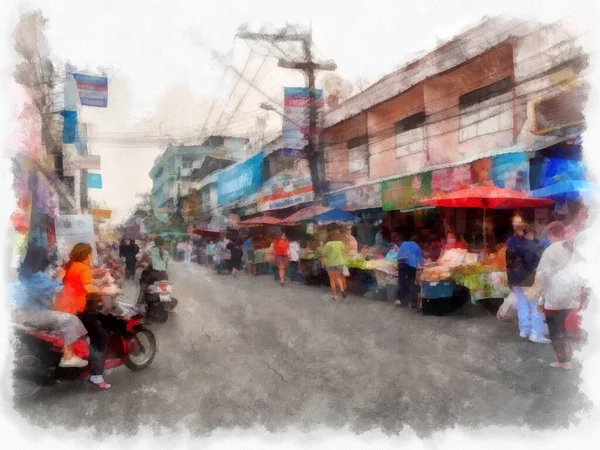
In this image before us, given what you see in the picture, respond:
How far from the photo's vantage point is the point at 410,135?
15.9 feet

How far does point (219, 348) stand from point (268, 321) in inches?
17.1

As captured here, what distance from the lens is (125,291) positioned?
3.44 metres

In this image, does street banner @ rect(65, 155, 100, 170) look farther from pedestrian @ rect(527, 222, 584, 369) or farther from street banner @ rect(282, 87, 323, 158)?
pedestrian @ rect(527, 222, 584, 369)

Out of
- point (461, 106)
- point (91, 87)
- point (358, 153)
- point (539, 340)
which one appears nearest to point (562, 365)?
point (539, 340)

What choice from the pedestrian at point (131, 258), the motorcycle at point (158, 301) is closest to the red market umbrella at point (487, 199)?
the motorcycle at point (158, 301)

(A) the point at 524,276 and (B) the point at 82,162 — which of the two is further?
(A) the point at 524,276

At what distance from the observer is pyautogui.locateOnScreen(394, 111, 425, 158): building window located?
15.3ft

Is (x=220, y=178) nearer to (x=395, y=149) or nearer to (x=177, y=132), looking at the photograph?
(x=177, y=132)

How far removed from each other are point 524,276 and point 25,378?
143 inches

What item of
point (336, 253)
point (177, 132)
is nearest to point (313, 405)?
point (336, 253)

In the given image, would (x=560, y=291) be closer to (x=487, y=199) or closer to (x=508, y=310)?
(x=508, y=310)

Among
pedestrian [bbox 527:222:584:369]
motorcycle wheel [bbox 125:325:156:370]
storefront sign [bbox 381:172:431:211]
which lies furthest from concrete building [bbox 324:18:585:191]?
motorcycle wheel [bbox 125:325:156:370]

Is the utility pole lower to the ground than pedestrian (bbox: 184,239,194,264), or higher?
higher

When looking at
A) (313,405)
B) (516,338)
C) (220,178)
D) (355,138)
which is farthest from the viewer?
(355,138)
